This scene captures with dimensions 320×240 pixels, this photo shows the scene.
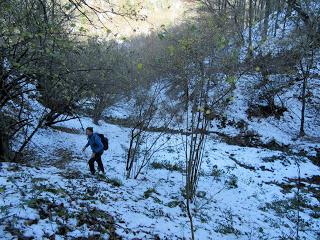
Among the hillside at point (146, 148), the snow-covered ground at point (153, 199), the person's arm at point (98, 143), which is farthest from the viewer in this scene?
the person's arm at point (98, 143)

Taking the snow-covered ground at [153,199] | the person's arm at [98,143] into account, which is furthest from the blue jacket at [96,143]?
the snow-covered ground at [153,199]

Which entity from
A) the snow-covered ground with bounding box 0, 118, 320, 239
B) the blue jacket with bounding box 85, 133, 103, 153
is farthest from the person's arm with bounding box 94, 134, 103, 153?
the snow-covered ground with bounding box 0, 118, 320, 239

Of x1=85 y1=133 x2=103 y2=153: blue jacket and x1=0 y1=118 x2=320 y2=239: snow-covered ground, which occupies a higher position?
x1=85 y1=133 x2=103 y2=153: blue jacket

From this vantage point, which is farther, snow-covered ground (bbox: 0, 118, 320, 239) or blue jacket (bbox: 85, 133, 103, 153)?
blue jacket (bbox: 85, 133, 103, 153)

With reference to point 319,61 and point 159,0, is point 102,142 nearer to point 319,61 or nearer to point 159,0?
point 159,0

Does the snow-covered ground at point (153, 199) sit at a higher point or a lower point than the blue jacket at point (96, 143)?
lower

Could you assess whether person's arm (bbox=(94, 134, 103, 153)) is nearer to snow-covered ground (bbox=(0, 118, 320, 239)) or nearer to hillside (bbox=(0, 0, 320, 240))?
hillside (bbox=(0, 0, 320, 240))

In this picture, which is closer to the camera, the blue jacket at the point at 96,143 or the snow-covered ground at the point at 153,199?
the snow-covered ground at the point at 153,199

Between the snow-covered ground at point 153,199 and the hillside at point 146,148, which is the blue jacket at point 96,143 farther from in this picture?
the snow-covered ground at point 153,199

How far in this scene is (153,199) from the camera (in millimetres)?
8633

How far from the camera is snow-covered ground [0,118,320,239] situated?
5.35 m

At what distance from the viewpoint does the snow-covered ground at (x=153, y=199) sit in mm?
5348

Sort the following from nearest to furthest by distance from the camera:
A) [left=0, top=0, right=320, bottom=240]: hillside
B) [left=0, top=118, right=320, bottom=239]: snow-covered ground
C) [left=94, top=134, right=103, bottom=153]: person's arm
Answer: [left=0, top=118, right=320, bottom=239]: snow-covered ground → [left=0, top=0, right=320, bottom=240]: hillside → [left=94, top=134, right=103, bottom=153]: person's arm

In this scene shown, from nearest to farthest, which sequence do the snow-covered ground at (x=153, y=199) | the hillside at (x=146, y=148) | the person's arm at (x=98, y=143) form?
the snow-covered ground at (x=153, y=199) < the hillside at (x=146, y=148) < the person's arm at (x=98, y=143)
